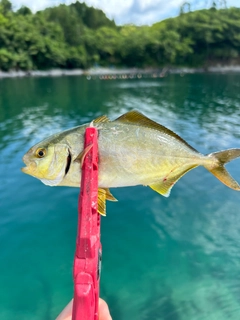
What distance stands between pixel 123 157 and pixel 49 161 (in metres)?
0.66

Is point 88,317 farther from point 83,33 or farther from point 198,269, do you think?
point 83,33

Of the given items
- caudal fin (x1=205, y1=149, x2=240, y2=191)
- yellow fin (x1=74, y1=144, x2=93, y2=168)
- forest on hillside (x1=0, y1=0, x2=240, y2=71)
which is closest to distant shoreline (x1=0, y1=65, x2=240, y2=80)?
forest on hillside (x1=0, y1=0, x2=240, y2=71)

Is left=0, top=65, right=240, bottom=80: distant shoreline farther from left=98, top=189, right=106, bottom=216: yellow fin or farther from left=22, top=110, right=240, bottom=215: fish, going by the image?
left=98, top=189, right=106, bottom=216: yellow fin

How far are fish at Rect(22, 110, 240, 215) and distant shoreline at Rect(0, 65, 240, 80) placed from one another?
259 ft

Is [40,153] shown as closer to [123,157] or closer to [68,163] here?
[68,163]

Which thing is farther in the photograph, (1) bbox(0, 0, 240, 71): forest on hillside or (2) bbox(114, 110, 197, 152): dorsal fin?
(1) bbox(0, 0, 240, 71): forest on hillside

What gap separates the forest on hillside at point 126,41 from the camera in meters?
91.6

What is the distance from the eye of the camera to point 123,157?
2.76 metres

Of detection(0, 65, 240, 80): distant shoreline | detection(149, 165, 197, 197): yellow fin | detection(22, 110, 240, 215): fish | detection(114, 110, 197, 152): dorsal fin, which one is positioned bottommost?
detection(0, 65, 240, 80): distant shoreline

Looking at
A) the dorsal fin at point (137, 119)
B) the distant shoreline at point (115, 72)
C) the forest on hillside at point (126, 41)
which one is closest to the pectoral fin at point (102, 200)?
the dorsal fin at point (137, 119)

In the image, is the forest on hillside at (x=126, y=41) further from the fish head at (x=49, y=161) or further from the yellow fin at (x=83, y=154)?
the yellow fin at (x=83, y=154)

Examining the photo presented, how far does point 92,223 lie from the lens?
8.50 feet

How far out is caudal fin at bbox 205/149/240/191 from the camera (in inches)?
120

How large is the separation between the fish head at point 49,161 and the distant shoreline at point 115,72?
7928cm
